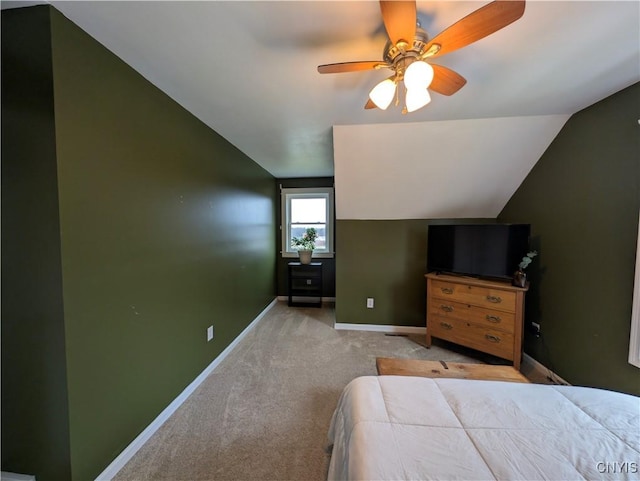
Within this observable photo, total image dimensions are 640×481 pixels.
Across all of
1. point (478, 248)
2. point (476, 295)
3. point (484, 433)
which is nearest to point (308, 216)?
point (478, 248)

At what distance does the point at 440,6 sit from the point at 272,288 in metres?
4.03

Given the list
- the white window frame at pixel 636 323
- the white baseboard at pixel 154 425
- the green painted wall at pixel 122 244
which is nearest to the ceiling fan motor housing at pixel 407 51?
the green painted wall at pixel 122 244

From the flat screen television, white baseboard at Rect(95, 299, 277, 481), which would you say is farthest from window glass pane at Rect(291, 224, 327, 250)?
white baseboard at Rect(95, 299, 277, 481)

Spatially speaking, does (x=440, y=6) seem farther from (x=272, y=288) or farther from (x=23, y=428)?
(x=272, y=288)

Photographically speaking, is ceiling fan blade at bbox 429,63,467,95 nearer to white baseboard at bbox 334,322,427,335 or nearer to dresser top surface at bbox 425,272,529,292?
dresser top surface at bbox 425,272,529,292

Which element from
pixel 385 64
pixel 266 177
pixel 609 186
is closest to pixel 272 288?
pixel 266 177

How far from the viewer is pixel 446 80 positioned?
133cm

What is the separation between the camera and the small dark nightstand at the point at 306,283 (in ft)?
14.0

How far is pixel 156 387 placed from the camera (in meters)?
1.70

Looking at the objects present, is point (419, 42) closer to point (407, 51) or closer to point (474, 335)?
point (407, 51)

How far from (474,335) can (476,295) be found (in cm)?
41

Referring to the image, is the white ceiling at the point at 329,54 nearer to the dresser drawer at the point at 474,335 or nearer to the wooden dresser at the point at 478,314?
the wooden dresser at the point at 478,314

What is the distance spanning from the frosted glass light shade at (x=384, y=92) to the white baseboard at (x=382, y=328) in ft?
9.13

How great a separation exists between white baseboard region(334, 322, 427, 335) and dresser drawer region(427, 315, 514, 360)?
451mm
